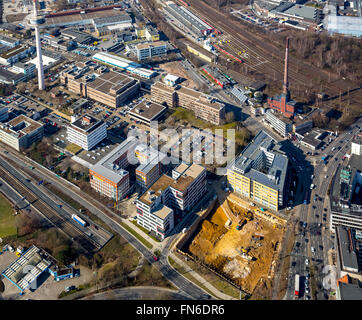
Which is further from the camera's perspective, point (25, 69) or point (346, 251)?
point (25, 69)

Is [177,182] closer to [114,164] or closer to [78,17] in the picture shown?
[114,164]

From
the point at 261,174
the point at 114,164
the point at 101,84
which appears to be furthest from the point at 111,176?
the point at 101,84

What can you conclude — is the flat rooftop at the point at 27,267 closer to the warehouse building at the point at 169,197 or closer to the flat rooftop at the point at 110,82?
the warehouse building at the point at 169,197

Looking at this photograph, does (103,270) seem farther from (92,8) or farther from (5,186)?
(92,8)

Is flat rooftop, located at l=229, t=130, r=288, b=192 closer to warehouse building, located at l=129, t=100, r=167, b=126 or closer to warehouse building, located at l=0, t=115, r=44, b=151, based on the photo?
warehouse building, located at l=129, t=100, r=167, b=126

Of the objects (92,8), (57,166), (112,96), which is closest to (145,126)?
(112,96)

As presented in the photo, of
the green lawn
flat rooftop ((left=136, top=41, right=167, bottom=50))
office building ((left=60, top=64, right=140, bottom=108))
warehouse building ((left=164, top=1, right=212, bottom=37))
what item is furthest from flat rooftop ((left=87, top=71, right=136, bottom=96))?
warehouse building ((left=164, top=1, right=212, bottom=37))

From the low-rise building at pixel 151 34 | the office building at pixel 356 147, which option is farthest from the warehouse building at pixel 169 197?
the low-rise building at pixel 151 34
